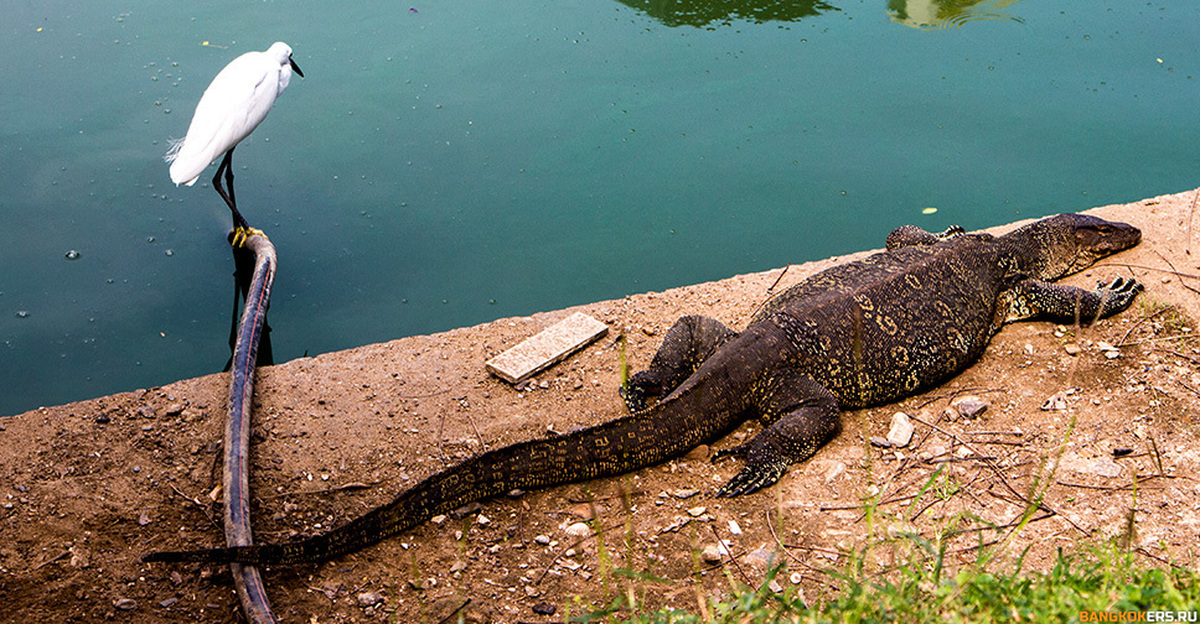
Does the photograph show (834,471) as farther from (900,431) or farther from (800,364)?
(800,364)

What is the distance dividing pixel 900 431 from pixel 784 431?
1.95 feet

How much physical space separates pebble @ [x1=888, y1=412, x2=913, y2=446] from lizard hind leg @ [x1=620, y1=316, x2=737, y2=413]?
2.98ft

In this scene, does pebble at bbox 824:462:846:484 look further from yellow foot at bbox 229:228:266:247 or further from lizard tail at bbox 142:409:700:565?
yellow foot at bbox 229:228:266:247

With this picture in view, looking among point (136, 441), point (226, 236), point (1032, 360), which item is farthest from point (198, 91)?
point (1032, 360)

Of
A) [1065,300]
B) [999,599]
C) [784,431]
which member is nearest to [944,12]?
[1065,300]

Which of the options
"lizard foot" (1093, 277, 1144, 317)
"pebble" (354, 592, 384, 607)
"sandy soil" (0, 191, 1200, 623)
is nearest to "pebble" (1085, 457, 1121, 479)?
"sandy soil" (0, 191, 1200, 623)

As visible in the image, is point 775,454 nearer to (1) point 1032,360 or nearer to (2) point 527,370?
(2) point 527,370

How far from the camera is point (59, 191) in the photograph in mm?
6469

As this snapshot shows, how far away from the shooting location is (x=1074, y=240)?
5.70 meters

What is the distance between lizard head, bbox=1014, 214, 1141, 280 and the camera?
557 centimetres

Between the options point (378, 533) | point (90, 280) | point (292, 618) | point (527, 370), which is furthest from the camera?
point (90, 280)

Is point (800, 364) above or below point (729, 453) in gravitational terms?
above

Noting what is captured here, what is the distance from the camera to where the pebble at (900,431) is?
4.28m

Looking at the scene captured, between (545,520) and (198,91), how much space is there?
17.7 ft
